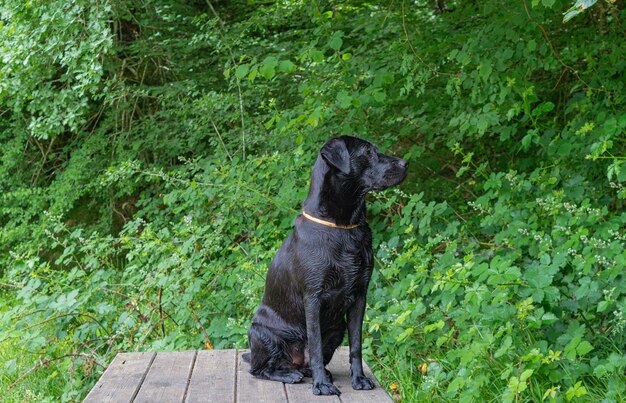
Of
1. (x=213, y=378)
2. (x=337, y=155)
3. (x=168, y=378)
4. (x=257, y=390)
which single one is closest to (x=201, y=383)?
(x=213, y=378)

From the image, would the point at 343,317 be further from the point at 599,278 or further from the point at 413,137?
the point at 413,137

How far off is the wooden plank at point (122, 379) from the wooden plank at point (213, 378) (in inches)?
9.5

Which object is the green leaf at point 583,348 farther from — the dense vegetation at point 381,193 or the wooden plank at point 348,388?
the wooden plank at point 348,388

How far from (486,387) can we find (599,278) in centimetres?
89

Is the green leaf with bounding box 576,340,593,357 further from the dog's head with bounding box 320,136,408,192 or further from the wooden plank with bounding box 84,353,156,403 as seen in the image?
the wooden plank with bounding box 84,353,156,403

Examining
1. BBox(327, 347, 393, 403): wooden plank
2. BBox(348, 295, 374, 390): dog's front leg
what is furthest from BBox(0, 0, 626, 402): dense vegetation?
BBox(348, 295, 374, 390): dog's front leg

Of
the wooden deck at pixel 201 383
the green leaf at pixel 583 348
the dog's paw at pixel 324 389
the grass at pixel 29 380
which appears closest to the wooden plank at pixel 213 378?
the wooden deck at pixel 201 383

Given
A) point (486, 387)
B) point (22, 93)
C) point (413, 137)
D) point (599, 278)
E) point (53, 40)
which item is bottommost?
point (486, 387)

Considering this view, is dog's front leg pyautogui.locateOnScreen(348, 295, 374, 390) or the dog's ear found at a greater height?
the dog's ear

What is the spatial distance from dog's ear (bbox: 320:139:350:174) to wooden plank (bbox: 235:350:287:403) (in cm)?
94

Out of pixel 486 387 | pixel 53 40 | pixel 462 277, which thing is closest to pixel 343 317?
pixel 462 277

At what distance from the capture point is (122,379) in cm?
338

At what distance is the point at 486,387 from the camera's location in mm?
4266

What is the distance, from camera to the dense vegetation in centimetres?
421
